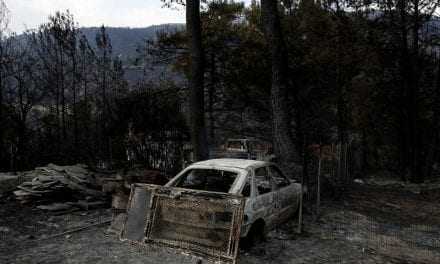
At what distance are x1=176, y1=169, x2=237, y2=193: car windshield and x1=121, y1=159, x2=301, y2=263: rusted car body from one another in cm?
2

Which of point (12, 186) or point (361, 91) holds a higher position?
point (361, 91)

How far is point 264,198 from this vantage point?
7.24 meters

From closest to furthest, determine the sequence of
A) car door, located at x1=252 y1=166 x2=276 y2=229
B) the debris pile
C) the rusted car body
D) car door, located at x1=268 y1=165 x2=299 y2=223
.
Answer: the rusted car body → car door, located at x1=252 y1=166 x2=276 y2=229 → car door, located at x1=268 y1=165 x2=299 y2=223 → the debris pile

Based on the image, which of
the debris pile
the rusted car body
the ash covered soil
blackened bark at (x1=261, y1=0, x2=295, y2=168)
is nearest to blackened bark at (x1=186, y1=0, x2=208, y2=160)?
blackened bark at (x1=261, y1=0, x2=295, y2=168)

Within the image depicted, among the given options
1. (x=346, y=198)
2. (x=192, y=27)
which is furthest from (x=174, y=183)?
(x=346, y=198)

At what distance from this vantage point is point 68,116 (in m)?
24.9

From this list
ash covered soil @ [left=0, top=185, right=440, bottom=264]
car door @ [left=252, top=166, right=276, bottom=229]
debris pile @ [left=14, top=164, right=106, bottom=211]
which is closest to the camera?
ash covered soil @ [left=0, top=185, right=440, bottom=264]

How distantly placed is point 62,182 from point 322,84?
14510mm

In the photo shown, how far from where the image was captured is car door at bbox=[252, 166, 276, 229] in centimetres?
695

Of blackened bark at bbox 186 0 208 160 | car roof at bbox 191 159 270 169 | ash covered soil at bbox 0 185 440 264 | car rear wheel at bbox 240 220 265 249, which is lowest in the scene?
ash covered soil at bbox 0 185 440 264

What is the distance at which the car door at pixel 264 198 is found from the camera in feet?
22.8

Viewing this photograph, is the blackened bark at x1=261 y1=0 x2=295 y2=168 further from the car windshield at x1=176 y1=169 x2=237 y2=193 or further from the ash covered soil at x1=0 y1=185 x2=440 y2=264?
the car windshield at x1=176 y1=169 x2=237 y2=193

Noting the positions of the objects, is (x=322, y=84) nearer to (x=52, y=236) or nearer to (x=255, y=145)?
(x=255, y=145)

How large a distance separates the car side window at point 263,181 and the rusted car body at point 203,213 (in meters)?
0.15
